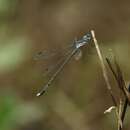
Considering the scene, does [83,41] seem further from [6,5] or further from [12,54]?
[6,5]

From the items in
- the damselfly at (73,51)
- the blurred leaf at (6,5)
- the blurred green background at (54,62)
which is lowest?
the blurred green background at (54,62)

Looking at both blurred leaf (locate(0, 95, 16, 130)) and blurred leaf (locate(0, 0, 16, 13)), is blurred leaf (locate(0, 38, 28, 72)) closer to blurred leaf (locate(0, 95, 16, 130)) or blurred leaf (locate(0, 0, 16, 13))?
blurred leaf (locate(0, 0, 16, 13))

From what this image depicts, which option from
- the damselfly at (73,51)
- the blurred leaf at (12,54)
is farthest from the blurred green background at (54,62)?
the damselfly at (73,51)

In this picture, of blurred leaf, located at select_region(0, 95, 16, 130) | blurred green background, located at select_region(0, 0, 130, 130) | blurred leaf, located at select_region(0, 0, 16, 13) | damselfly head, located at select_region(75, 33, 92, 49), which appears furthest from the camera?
blurred leaf, located at select_region(0, 0, 16, 13)

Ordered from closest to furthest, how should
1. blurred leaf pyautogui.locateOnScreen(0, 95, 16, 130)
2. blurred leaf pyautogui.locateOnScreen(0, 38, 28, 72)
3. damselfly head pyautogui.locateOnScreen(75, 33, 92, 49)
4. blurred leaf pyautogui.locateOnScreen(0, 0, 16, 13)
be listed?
damselfly head pyautogui.locateOnScreen(75, 33, 92, 49)
blurred leaf pyautogui.locateOnScreen(0, 95, 16, 130)
blurred leaf pyautogui.locateOnScreen(0, 38, 28, 72)
blurred leaf pyautogui.locateOnScreen(0, 0, 16, 13)

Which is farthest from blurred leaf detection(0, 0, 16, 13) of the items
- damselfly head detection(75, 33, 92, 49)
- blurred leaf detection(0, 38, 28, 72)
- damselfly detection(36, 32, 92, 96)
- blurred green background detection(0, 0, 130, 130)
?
damselfly head detection(75, 33, 92, 49)

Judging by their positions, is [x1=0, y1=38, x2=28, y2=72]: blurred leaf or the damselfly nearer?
the damselfly

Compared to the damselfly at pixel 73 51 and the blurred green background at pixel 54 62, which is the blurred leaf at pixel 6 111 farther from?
the damselfly at pixel 73 51

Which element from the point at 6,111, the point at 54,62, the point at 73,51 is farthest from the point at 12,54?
the point at 73,51
